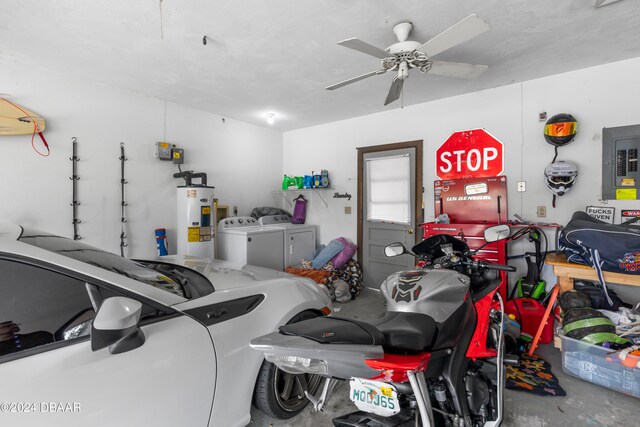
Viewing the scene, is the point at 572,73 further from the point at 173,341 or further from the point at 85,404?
the point at 85,404

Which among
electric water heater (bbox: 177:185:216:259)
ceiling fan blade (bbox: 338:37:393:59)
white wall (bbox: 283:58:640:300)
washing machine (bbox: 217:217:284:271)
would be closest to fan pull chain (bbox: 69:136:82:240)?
electric water heater (bbox: 177:185:216:259)

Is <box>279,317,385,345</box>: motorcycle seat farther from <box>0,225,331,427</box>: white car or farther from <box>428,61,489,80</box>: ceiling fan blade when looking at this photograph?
<box>428,61,489,80</box>: ceiling fan blade

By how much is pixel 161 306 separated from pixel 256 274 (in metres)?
0.77

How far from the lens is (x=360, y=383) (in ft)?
3.60

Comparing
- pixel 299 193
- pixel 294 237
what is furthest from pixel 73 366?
pixel 299 193

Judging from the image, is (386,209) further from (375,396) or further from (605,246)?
(375,396)

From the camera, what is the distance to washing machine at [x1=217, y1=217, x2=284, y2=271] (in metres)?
4.05

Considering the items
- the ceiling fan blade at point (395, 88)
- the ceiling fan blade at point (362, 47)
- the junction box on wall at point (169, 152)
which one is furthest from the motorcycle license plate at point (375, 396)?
the junction box on wall at point (169, 152)

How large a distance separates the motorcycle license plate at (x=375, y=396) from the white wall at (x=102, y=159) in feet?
11.7

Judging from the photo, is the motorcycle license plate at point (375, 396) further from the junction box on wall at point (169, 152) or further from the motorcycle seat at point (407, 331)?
the junction box on wall at point (169, 152)

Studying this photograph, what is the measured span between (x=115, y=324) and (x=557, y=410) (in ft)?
8.56

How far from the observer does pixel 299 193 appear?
550 centimetres

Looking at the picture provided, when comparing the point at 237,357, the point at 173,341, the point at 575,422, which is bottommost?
the point at 575,422

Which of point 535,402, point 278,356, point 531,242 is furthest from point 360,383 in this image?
point 531,242
